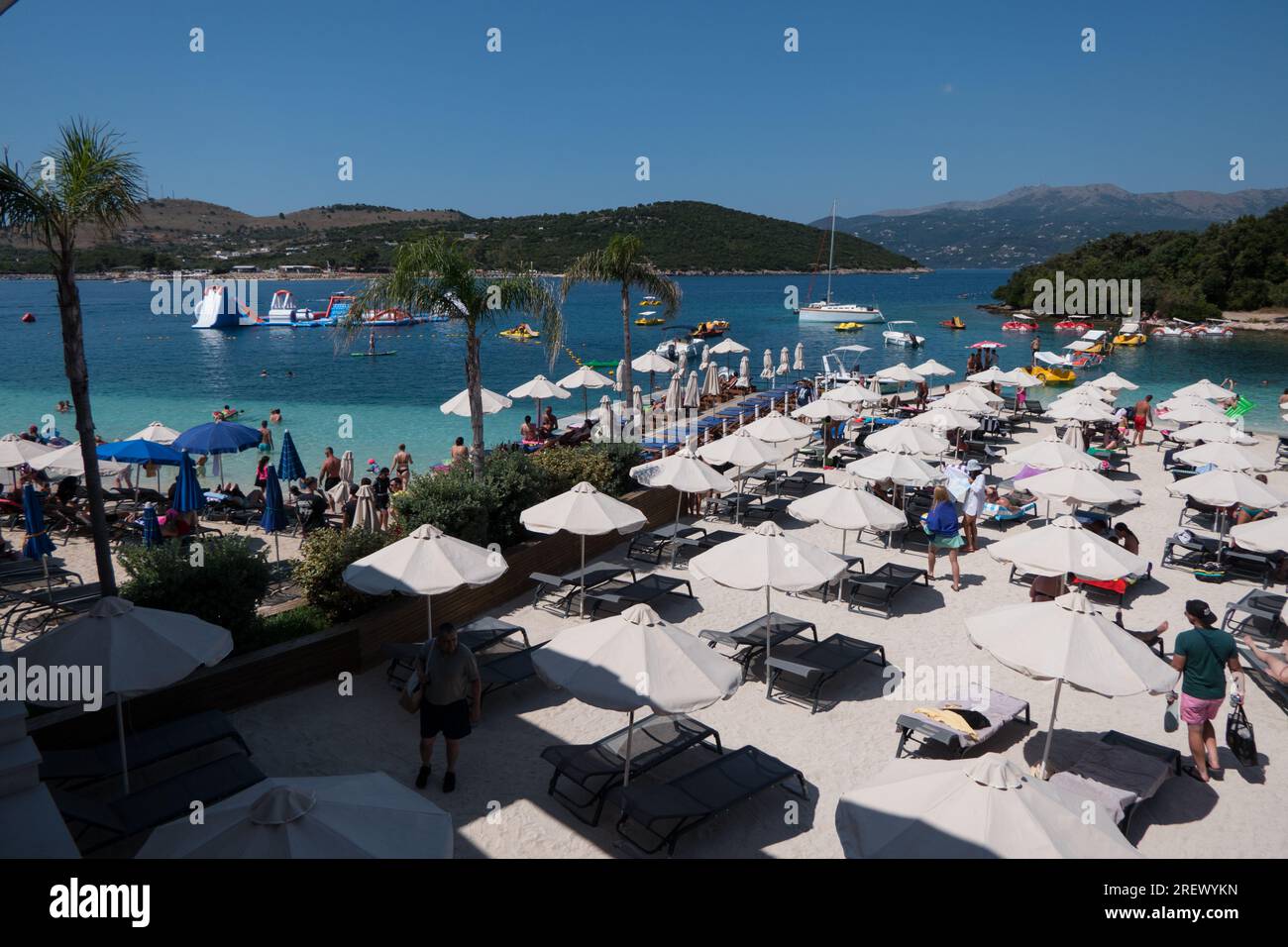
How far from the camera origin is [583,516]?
34.9ft

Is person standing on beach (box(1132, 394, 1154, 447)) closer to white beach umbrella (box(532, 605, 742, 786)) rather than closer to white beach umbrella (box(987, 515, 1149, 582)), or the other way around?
white beach umbrella (box(987, 515, 1149, 582))

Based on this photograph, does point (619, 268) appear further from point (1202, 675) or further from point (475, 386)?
point (1202, 675)

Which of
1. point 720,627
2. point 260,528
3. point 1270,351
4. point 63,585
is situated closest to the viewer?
point 720,627

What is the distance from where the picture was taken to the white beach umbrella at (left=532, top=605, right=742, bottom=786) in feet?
20.8

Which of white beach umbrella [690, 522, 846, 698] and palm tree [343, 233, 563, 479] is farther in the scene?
palm tree [343, 233, 563, 479]

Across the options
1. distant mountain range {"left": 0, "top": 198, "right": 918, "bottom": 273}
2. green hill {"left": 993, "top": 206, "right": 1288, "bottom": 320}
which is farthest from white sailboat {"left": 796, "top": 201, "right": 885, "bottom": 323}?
distant mountain range {"left": 0, "top": 198, "right": 918, "bottom": 273}

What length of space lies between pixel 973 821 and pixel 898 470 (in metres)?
9.35

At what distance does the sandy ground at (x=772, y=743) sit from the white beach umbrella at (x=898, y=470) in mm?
2582

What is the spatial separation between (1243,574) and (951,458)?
8.54 metres

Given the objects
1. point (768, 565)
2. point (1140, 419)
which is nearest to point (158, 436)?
point (768, 565)

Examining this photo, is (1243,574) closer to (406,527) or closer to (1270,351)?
(406,527)

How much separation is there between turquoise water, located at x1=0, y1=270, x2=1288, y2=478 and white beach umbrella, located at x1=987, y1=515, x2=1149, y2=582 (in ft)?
28.9
